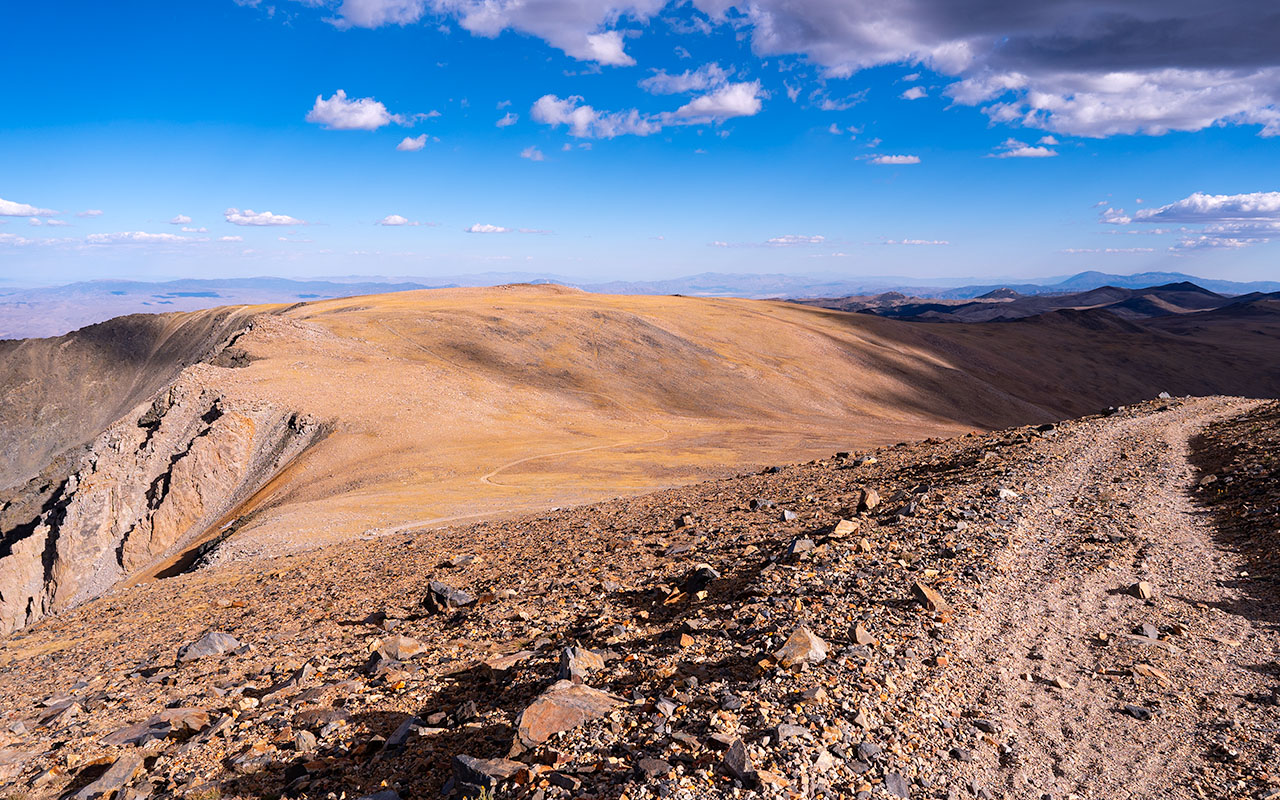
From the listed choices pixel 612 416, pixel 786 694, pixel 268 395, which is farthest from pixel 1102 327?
pixel 786 694

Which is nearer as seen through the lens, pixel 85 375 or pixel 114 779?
pixel 114 779

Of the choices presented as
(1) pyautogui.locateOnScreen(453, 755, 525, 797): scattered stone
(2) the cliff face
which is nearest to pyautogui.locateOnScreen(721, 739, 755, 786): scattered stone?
(1) pyautogui.locateOnScreen(453, 755, 525, 797): scattered stone

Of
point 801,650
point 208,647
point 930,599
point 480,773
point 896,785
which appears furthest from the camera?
point 208,647

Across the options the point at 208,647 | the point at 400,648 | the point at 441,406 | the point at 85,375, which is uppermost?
the point at 400,648

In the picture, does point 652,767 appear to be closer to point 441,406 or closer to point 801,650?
point 801,650

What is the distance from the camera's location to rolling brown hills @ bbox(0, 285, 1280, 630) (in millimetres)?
28031

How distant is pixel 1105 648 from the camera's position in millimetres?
7609

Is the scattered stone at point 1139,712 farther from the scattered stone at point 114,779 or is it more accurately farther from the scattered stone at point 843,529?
the scattered stone at point 114,779

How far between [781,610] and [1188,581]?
19.5 feet

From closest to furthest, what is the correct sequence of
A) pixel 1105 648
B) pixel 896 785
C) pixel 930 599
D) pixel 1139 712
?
pixel 896 785 < pixel 1139 712 < pixel 1105 648 < pixel 930 599

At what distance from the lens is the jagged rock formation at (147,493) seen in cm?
2838

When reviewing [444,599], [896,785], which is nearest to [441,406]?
[444,599]

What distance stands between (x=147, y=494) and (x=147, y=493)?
0.19 feet

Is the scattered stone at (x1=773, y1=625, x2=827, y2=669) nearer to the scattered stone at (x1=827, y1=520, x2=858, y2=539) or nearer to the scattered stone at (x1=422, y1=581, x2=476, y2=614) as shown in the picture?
the scattered stone at (x1=827, y1=520, x2=858, y2=539)
